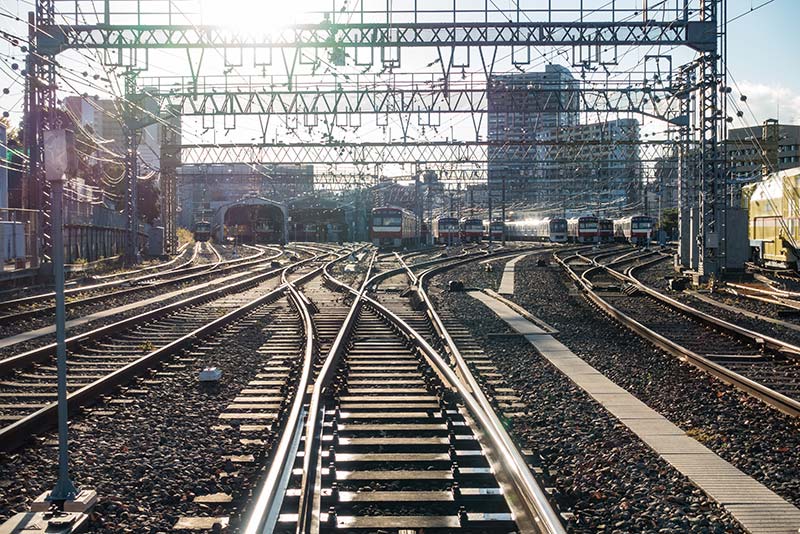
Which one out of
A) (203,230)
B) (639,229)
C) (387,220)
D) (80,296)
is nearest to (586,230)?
(639,229)

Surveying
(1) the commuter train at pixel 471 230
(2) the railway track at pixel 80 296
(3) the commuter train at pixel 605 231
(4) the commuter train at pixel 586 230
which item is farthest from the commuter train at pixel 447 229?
(2) the railway track at pixel 80 296

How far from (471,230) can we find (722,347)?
59467mm

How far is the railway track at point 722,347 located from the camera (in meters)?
8.49

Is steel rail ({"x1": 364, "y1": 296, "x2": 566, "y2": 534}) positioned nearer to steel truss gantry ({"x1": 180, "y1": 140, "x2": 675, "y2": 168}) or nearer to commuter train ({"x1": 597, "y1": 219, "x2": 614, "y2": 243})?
steel truss gantry ({"x1": 180, "y1": 140, "x2": 675, "y2": 168})

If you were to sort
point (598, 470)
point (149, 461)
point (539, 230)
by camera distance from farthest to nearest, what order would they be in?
1. point (539, 230)
2. point (149, 461)
3. point (598, 470)

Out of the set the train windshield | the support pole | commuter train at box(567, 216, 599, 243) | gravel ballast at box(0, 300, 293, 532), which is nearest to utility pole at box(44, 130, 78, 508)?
the support pole

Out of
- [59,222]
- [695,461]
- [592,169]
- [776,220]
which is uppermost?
[592,169]

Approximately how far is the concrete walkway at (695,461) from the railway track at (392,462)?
121cm

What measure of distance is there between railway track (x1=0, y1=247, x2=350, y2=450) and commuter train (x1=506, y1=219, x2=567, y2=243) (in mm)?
53318

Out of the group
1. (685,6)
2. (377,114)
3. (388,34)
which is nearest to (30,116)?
(388,34)

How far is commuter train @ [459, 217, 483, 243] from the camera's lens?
2785 inches

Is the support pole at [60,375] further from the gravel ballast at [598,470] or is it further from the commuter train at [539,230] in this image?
the commuter train at [539,230]

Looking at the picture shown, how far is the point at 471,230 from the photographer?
70938mm

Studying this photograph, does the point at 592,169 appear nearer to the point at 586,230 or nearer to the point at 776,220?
the point at 586,230
